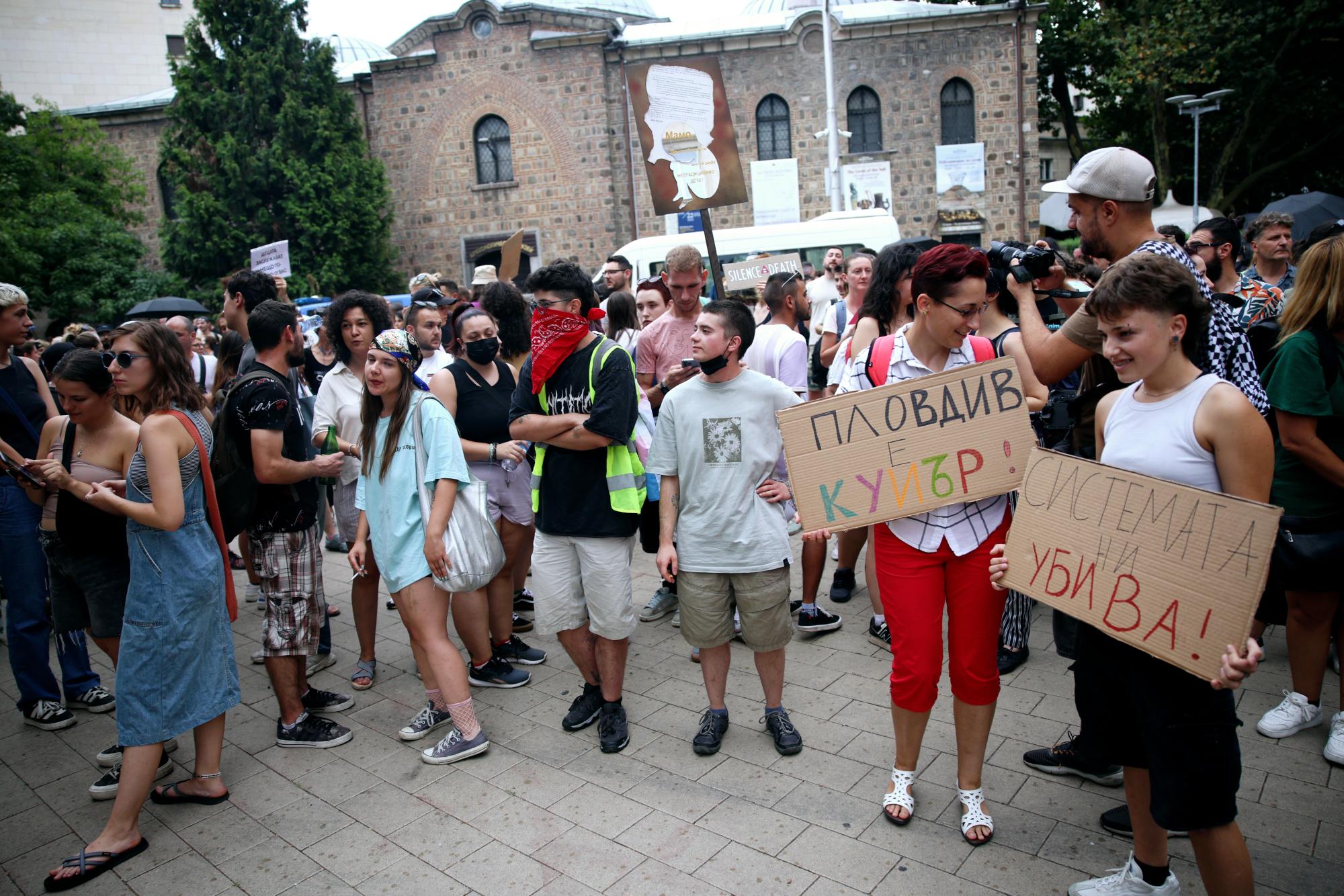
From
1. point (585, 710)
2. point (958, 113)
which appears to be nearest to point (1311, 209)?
point (585, 710)

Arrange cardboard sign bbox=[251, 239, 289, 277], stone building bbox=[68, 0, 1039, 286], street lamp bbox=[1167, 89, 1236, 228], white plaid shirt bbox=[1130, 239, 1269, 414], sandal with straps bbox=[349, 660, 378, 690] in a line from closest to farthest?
1. white plaid shirt bbox=[1130, 239, 1269, 414]
2. sandal with straps bbox=[349, 660, 378, 690]
3. cardboard sign bbox=[251, 239, 289, 277]
4. street lamp bbox=[1167, 89, 1236, 228]
5. stone building bbox=[68, 0, 1039, 286]

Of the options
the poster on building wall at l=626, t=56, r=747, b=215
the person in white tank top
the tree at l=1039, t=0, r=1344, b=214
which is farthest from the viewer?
the tree at l=1039, t=0, r=1344, b=214

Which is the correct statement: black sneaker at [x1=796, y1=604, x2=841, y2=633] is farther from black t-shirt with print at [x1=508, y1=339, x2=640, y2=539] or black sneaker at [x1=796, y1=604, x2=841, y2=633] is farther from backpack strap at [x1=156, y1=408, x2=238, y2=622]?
backpack strap at [x1=156, y1=408, x2=238, y2=622]

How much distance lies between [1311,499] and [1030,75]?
2472 centimetres

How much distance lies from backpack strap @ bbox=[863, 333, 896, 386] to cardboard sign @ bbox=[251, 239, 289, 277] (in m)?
8.53

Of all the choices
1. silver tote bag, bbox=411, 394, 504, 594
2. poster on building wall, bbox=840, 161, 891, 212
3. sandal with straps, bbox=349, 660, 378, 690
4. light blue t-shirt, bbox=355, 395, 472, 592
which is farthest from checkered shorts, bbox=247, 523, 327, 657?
poster on building wall, bbox=840, 161, 891, 212

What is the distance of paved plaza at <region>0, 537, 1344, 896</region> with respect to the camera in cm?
308

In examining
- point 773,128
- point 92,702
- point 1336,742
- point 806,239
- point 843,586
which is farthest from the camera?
point 773,128

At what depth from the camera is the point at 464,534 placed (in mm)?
4105

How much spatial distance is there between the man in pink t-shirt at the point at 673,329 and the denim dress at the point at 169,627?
2.37 meters

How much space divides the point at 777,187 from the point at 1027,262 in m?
23.1

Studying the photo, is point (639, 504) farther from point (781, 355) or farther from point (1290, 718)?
point (1290, 718)

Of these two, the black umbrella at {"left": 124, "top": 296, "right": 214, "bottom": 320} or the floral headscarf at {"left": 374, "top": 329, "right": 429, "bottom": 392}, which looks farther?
the black umbrella at {"left": 124, "top": 296, "right": 214, "bottom": 320}

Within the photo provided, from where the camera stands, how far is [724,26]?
84.9 ft
